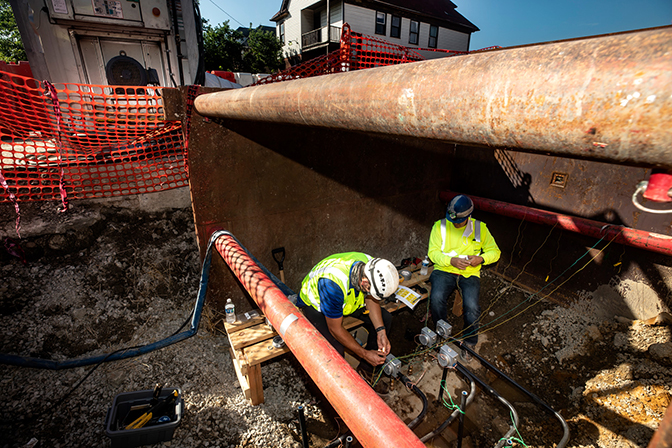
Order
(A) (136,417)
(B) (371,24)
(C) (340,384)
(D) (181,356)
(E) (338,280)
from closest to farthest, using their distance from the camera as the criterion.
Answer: (C) (340,384) < (A) (136,417) < (E) (338,280) < (D) (181,356) < (B) (371,24)

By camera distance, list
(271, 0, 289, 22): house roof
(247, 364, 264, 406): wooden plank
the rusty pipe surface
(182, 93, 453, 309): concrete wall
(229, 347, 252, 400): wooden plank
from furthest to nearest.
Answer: (271, 0, 289, 22): house roof < (182, 93, 453, 309): concrete wall < (229, 347, 252, 400): wooden plank < (247, 364, 264, 406): wooden plank < the rusty pipe surface

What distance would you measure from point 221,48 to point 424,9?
1499cm

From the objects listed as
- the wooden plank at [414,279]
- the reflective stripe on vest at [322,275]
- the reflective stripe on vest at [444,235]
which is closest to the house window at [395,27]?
the wooden plank at [414,279]

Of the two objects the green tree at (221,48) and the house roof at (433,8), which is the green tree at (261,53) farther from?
the house roof at (433,8)

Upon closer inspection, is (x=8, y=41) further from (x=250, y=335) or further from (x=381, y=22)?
(x=250, y=335)

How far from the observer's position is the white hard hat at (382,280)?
2654mm

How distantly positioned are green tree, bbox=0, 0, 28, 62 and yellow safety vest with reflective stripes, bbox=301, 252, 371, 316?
31.9 meters

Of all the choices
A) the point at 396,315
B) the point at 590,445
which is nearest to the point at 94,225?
the point at 396,315

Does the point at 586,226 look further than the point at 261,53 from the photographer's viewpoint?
No

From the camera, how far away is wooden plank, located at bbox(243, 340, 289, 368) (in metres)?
2.99

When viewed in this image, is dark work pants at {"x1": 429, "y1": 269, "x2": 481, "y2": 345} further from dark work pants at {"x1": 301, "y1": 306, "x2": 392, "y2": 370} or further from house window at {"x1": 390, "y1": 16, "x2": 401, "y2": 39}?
house window at {"x1": 390, "y1": 16, "x2": 401, "y2": 39}

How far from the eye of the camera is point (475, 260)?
3900 millimetres

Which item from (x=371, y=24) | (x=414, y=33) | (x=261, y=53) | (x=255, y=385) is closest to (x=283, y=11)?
(x=261, y=53)

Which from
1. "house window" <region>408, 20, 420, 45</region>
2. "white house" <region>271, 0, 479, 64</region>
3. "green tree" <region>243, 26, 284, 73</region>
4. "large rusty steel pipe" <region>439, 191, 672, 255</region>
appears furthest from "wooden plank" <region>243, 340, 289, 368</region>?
"house window" <region>408, 20, 420, 45</region>
